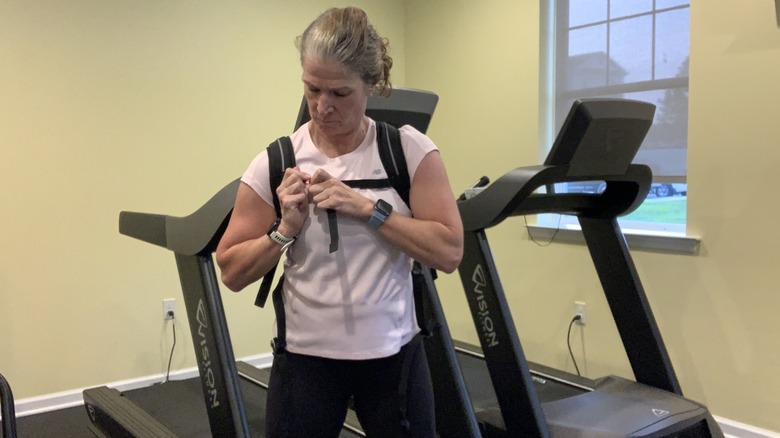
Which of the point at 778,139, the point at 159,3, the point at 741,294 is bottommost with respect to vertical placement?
the point at 741,294

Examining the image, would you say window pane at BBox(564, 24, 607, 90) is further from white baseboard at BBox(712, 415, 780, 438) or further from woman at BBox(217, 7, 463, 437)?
woman at BBox(217, 7, 463, 437)

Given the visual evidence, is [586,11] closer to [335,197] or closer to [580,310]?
[580,310]

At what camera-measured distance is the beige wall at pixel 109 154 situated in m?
3.13

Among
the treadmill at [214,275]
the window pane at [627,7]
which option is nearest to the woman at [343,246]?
the treadmill at [214,275]

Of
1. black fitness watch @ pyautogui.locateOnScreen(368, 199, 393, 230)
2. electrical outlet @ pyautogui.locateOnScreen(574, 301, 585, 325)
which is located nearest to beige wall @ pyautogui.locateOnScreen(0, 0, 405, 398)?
electrical outlet @ pyautogui.locateOnScreen(574, 301, 585, 325)

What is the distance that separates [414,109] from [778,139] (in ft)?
5.34

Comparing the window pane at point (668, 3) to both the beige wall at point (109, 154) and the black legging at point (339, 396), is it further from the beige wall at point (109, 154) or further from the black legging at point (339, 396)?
the black legging at point (339, 396)

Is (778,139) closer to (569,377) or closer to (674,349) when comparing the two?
(674,349)

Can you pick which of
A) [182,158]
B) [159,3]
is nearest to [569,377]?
[182,158]

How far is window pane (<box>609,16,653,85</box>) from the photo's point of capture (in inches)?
124

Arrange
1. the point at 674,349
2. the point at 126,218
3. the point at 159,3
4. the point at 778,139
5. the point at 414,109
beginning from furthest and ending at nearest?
the point at 159,3 → the point at 674,349 → the point at 778,139 → the point at 126,218 → the point at 414,109

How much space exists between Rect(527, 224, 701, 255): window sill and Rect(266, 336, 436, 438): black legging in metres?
2.11

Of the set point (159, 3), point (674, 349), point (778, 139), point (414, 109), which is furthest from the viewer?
point (159, 3)

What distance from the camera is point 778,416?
105 inches
